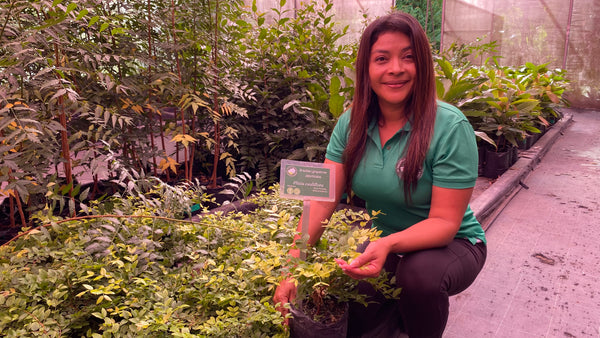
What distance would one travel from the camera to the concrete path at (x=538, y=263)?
5.84 ft

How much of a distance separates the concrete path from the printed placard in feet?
3.05

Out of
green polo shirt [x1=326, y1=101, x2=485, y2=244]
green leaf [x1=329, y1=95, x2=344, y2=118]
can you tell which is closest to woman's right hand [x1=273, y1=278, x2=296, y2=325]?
green polo shirt [x1=326, y1=101, x2=485, y2=244]

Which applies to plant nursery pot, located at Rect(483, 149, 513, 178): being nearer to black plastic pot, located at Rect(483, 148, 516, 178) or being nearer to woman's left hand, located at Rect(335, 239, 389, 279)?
black plastic pot, located at Rect(483, 148, 516, 178)

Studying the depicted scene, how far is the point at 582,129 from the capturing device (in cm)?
637

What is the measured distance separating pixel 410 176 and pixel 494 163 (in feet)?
8.98

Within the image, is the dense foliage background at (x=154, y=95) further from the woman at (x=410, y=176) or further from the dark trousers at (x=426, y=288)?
the dark trousers at (x=426, y=288)

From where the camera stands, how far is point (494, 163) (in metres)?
3.76

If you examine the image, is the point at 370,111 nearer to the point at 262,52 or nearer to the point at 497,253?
the point at 497,253

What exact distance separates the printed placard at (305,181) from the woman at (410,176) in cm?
18

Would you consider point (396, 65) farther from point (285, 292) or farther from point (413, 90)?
point (285, 292)

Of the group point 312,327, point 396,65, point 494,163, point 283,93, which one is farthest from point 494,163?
point 312,327

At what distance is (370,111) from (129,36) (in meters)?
1.42

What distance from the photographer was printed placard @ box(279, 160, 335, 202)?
1260 millimetres

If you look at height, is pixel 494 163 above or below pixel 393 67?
below
